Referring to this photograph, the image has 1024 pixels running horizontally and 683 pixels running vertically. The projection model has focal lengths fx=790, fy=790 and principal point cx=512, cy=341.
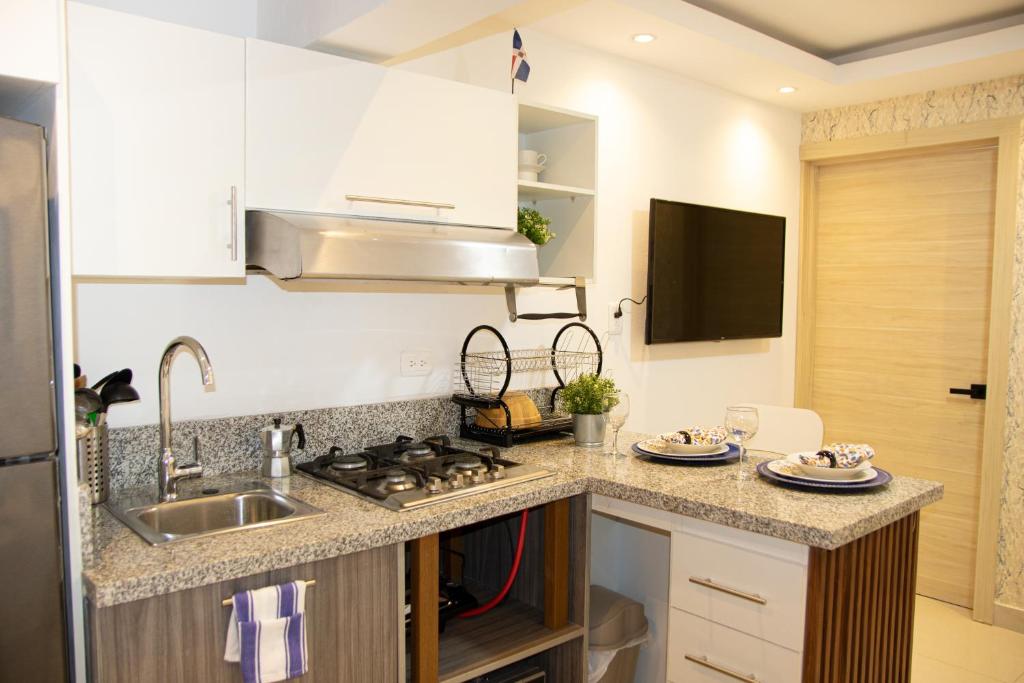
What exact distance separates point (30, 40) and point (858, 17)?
3.09 metres

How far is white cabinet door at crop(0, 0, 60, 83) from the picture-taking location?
136cm

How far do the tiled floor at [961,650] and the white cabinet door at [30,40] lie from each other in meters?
3.40

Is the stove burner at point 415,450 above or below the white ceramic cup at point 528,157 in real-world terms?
below

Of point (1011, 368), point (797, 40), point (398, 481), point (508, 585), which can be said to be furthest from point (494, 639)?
point (797, 40)

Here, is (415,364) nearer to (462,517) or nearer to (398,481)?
(398,481)

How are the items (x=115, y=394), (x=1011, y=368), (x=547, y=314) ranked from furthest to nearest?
1. (x=1011, y=368)
2. (x=547, y=314)
3. (x=115, y=394)

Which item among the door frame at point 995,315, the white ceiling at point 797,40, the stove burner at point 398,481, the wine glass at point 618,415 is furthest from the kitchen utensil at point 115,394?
the door frame at point 995,315

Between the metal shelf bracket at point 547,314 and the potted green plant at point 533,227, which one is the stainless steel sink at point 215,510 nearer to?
the metal shelf bracket at point 547,314

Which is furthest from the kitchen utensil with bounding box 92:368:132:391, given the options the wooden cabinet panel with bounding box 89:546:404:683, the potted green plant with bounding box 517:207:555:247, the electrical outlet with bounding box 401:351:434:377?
the potted green plant with bounding box 517:207:555:247

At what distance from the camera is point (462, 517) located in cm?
187

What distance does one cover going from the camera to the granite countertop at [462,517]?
4.89ft

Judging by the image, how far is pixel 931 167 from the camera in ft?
12.7

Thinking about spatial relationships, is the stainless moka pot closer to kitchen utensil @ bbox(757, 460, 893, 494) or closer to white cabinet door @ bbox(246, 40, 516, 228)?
white cabinet door @ bbox(246, 40, 516, 228)

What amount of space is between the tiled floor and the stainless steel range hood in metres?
2.36
